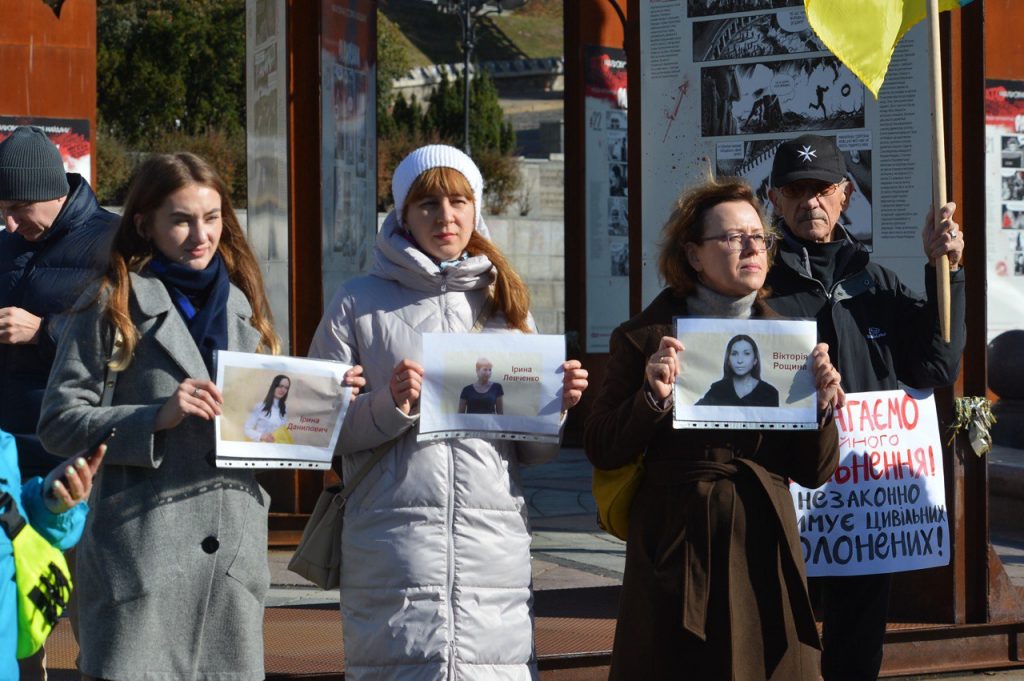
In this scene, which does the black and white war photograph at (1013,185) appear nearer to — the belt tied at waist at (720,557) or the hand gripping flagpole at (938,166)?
the hand gripping flagpole at (938,166)

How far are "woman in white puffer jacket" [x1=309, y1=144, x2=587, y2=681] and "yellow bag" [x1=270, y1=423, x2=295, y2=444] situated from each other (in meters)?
0.21

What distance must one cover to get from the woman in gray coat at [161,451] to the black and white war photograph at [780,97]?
2685mm

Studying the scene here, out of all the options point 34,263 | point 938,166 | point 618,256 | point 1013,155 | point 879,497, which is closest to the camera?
point 938,166

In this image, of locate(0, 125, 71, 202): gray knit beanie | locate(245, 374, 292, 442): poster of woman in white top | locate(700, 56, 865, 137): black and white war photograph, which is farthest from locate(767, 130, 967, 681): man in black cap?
locate(0, 125, 71, 202): gray knit beanie

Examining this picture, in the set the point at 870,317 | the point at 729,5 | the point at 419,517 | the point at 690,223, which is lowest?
the point at 419,517

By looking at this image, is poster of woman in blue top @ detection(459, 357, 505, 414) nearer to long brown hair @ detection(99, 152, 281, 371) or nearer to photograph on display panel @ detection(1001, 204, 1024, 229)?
long brown hair @ detection(99, 152, 281, 371)

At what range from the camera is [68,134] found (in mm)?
10609

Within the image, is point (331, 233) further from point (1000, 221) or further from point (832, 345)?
point (1000, 221)

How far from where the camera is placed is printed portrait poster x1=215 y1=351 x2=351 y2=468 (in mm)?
3361

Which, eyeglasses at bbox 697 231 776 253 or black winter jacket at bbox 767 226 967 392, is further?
black winter jacket at bbox 767 226 967 392

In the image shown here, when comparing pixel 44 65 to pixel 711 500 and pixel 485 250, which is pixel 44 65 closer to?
pixel 485 250

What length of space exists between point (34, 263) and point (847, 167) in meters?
2.98

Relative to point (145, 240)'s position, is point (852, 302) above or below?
below

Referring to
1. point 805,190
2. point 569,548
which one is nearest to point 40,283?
point 805,190
